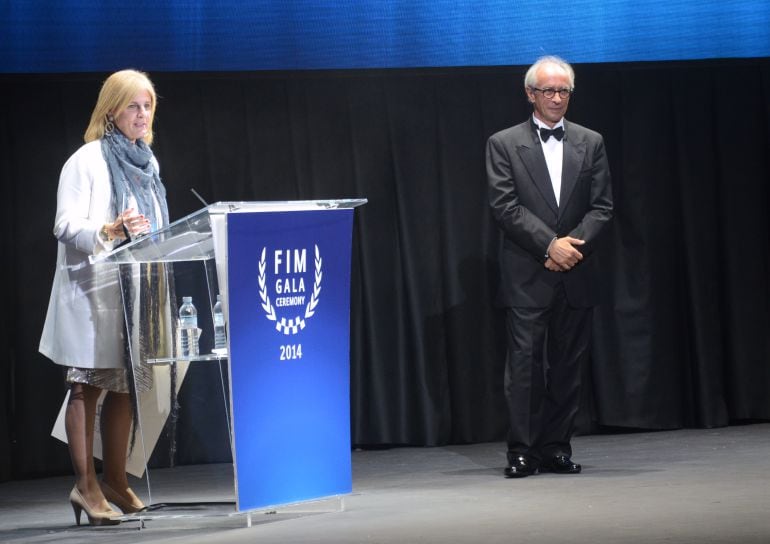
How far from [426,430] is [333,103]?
172 cm

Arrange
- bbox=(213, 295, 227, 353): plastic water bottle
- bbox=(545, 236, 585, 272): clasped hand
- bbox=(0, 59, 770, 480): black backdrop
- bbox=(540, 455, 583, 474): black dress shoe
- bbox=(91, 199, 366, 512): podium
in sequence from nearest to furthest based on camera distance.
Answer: bbox=(91, 199, 366, 512): podium < bbox=(213, 295, 227, 353): plastic water bottle < bbox=(545, 236, 585, 272): clasped hand < bbox=(540, 455, 583, 474): black dress shoe < bbox=(0, 59, 770, 480): black backdrop

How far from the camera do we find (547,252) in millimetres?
4977

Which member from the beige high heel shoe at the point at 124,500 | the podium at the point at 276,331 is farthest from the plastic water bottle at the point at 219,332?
the beige high heel shoe at the point at 124,500

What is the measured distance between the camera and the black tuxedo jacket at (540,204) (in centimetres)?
506

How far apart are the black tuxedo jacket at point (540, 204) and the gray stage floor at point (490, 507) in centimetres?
75

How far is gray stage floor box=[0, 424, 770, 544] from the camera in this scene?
3592mm

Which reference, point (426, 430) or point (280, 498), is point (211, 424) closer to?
point (280, 498)

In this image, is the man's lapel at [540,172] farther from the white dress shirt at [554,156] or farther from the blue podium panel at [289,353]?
the blue podium panel at [289,353]

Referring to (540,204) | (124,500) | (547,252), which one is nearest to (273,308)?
(124,500)

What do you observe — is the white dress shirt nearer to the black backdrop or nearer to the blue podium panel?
the blue podium panel

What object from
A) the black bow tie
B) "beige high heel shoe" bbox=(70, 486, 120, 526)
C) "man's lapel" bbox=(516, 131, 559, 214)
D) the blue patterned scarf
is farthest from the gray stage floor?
the black bow tie

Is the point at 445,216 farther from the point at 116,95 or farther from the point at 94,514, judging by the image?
the point at 94,514

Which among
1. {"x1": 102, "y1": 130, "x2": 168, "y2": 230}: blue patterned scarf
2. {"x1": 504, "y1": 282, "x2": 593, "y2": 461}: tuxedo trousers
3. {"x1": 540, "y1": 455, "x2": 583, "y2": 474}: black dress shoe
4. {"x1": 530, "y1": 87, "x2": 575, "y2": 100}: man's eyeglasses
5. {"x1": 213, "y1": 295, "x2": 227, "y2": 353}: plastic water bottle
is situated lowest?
{"x1": 540, "y1": 455, "x2": 583, "y2": 474}: black dress shoe

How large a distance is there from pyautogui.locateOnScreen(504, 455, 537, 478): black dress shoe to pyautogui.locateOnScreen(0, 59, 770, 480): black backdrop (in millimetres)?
1481
